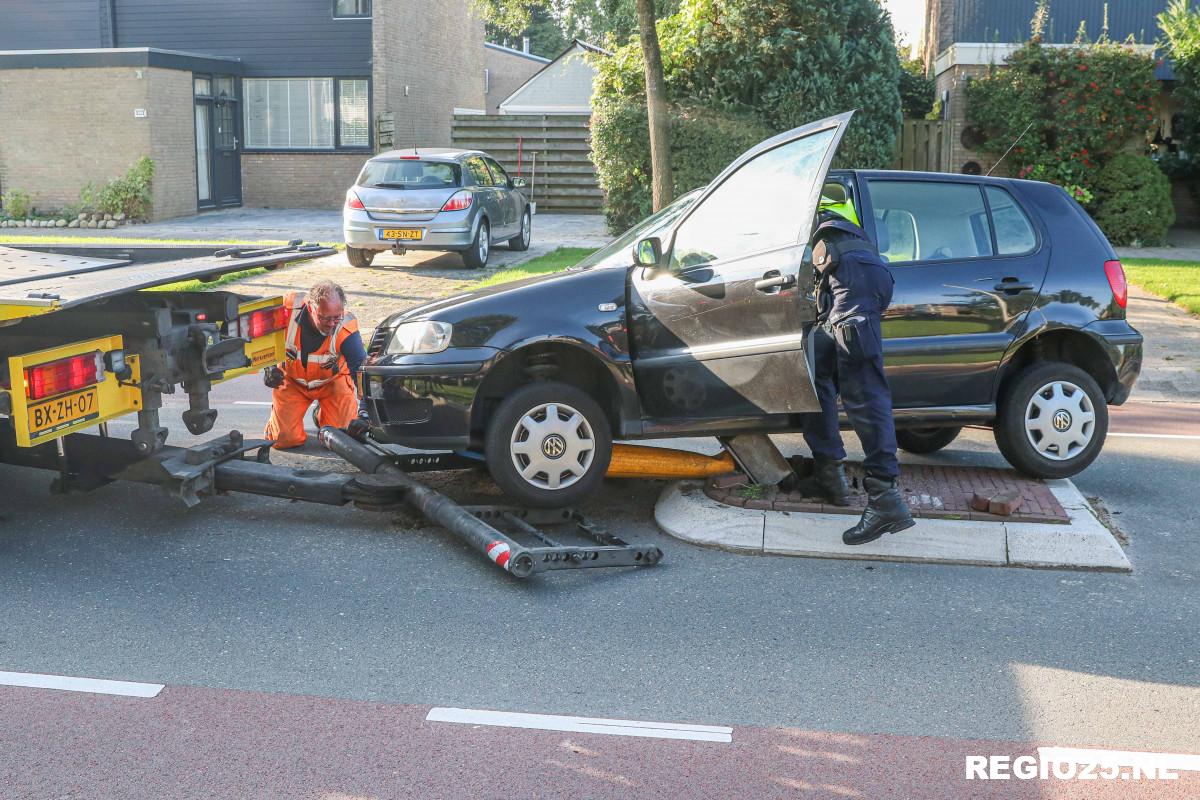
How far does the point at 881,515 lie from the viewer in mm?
6137

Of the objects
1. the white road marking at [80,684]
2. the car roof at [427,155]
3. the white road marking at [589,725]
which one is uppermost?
the car roof at [427,155]

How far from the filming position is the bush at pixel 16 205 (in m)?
25.4

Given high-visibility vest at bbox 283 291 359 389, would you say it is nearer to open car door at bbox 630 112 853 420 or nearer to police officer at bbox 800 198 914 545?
open car door at bbox 630 112 853 420

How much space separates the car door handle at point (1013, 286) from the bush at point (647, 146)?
11.0 metres

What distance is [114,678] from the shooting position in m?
4.75

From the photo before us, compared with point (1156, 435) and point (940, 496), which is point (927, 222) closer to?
point (940, 496)

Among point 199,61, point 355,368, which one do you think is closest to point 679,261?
point 355,368

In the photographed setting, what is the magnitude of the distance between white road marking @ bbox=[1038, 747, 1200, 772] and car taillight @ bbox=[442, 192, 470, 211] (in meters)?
13.8

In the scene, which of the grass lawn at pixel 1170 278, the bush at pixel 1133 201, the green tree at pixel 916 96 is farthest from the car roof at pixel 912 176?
the green tree at pixel 916 96

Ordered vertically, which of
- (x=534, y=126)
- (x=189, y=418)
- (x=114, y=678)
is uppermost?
(x=534, y=126)

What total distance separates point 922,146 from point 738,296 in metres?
16.0

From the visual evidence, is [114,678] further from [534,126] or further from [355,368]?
[534,126]

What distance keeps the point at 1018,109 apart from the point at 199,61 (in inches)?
676

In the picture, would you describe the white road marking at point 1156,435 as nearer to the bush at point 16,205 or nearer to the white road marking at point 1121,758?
the white road marking at point 1121,758
